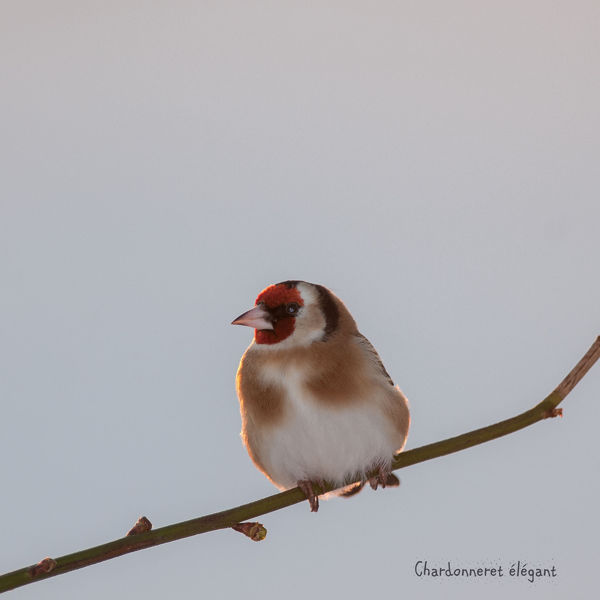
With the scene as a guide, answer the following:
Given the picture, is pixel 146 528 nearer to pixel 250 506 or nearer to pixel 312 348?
pixel 250 506

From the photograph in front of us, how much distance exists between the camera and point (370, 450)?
14.9ft

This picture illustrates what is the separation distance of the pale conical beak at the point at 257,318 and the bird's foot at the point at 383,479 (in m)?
0.90

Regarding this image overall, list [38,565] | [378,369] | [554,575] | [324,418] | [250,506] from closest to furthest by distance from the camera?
[38,565], [250,506], [554,575], [324,418], [378,369]

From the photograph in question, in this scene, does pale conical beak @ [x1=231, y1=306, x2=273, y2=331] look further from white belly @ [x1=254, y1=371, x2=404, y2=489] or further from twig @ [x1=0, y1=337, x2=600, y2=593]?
twig @ [x1=0, y1=337, x2=600, y2=593]

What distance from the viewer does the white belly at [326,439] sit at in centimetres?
443

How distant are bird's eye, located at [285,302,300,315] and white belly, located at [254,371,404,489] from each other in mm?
310

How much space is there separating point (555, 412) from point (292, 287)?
196 cm

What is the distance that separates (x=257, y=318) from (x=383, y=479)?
1024mm

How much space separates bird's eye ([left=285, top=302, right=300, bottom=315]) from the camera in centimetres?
453

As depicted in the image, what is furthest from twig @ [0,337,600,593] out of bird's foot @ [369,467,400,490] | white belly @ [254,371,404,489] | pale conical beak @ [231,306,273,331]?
bird's foot @ [369,467,400,490]

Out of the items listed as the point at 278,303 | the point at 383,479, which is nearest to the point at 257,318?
the point at 278,303

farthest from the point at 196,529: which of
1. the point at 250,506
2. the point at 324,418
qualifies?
the point at 324,418

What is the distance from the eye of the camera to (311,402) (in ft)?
14.5

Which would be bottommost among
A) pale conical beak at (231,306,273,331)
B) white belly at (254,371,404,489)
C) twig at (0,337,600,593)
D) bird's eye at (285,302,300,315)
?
twig at (0,337,600,593)
